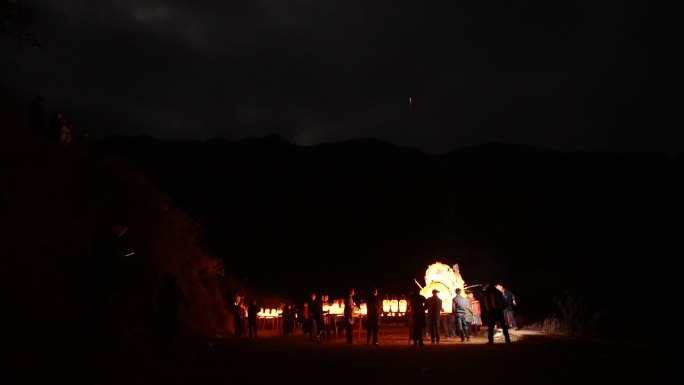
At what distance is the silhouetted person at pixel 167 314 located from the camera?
15.5 m

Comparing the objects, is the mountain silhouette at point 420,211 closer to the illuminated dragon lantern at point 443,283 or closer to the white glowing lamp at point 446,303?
the illuminated dragon lantern at point 443,283

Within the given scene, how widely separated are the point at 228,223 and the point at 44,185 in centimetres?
6787

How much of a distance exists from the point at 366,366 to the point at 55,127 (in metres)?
18.3

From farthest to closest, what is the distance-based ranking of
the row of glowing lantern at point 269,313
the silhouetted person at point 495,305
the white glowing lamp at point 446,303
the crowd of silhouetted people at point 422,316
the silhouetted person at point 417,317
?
1. the row of glowing lantern at point 269,313
2. the white glowing lamp at point 446,303
3. the silhouetted person at point 417,317
4. the crowd of silhouetted people at point 422,316
5. the silhouetted person at point 495,305

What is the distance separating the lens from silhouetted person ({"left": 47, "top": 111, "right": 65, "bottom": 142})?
25953 millimetres

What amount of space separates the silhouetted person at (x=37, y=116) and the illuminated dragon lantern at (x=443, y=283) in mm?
16817

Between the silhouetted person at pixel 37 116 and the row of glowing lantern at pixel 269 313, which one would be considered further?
the row of glowing lantern at pixel 269 313

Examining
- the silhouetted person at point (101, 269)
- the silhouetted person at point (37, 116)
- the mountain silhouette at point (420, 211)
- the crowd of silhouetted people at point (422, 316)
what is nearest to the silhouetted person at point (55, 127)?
the silhouetted person at point (37, 116)

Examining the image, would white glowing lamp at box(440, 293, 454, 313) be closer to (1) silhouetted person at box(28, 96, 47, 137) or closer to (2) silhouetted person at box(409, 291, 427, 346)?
(2) silhouetted person at box(409, 291, 427, 346)

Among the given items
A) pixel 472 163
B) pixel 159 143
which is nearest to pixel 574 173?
pixel 472 163

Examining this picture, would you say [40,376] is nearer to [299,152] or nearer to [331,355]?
[331,355]

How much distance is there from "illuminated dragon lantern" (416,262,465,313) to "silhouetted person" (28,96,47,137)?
16.8m

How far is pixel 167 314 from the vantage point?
15.5 metres

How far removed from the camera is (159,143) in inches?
4377
